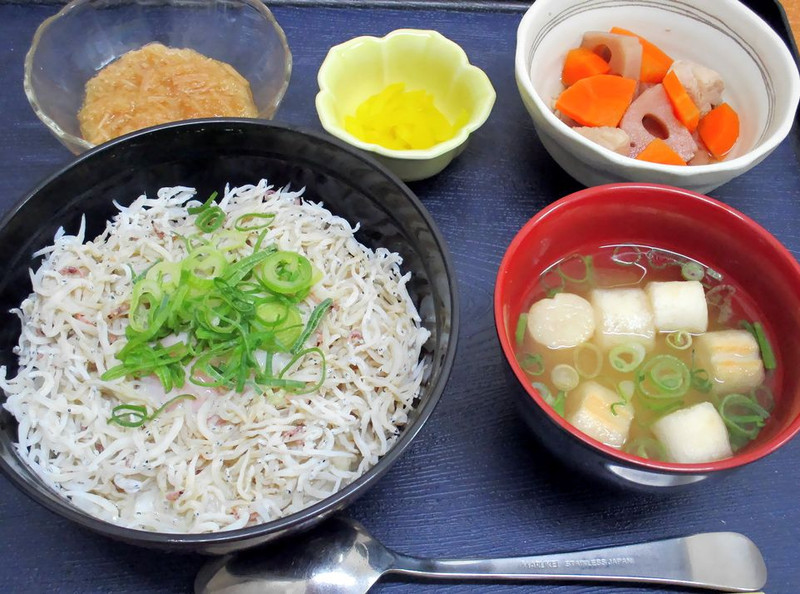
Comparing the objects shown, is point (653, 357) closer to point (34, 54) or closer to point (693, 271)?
point (693, 271)

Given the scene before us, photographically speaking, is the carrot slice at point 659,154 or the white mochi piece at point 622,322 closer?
the white mochi piece at point 622,322

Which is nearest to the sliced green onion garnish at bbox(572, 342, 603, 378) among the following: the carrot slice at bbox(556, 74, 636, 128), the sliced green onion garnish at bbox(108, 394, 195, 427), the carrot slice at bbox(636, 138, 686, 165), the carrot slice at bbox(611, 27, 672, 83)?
the carrot slice at bbox(636, 138, 686, 165)

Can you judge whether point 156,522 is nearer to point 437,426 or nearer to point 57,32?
point 437,426

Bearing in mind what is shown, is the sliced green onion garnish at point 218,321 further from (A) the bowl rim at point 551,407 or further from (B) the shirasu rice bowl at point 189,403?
(A) the bowl rim at point 551,407

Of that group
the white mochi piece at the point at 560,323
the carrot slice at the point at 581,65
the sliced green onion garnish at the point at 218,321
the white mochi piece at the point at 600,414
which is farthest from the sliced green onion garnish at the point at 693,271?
the sliced green onion garnish at the point at 218,321

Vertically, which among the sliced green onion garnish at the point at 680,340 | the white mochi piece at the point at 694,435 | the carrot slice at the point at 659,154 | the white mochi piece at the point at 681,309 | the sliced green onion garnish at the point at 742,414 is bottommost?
the sliced green onion garnish at the point at 742,414

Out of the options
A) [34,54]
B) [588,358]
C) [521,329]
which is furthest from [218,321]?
[34,54]

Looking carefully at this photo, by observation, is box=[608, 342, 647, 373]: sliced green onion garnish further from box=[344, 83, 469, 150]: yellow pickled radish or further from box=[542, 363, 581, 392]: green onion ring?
box=[344, 83, 469, 150]: yellow pickled radish
